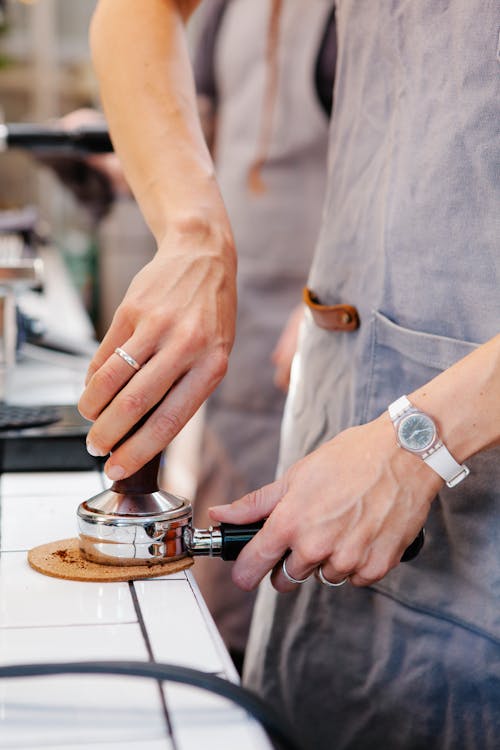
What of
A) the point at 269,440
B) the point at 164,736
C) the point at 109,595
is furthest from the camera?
the point at 269,440

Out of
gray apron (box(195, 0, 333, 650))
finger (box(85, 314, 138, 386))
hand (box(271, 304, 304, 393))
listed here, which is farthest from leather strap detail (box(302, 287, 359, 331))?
gray apron (box(195, 0, 333, 650))

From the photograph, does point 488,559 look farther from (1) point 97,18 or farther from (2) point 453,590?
(1) point 97,18

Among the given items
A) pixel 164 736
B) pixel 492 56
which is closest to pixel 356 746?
pixel 164 736

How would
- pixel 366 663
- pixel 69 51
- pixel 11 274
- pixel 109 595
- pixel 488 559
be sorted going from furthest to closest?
pixel 69 51 → pixel 11 274 → pixel 366 663 → pixel 488 559 → pixel 109 595

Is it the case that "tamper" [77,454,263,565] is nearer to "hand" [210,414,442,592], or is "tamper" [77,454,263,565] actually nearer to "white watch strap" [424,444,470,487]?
"hand" [210,414,442,592]

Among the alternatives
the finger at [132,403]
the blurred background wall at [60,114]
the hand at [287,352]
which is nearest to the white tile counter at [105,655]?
the finger at [132,403]

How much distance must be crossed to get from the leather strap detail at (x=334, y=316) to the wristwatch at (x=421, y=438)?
0.66 ft

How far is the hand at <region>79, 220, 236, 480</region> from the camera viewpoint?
2.33 feet

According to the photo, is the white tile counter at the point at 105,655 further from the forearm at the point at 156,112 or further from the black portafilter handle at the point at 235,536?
the forearm at the point at 156,112

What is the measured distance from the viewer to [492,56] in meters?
0.76

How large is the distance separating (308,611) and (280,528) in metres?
0.27

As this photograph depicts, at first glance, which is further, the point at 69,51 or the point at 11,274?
the point at 69,51

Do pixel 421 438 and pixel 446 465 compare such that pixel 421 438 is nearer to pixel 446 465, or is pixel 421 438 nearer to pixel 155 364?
pixel 446 465

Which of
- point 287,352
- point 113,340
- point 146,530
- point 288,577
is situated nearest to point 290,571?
point 288,577
